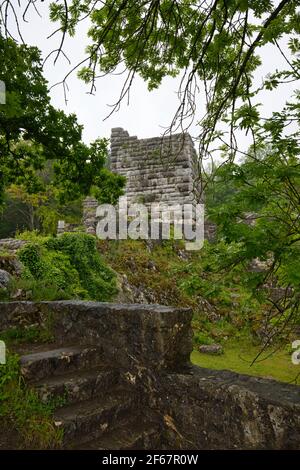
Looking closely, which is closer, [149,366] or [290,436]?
[290,436]

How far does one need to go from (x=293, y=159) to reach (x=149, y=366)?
97.0 inches

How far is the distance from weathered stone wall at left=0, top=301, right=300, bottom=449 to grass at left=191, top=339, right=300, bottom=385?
3466 millimetres

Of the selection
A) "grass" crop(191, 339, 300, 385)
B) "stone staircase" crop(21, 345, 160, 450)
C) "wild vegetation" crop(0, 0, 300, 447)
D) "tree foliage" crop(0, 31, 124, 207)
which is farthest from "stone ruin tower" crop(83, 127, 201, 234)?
"stone staircase" crop(21, 345, 160, 450)

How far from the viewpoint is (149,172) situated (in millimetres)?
13984

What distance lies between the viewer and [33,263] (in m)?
7.92

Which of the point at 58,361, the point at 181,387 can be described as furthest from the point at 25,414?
the point at 181,387

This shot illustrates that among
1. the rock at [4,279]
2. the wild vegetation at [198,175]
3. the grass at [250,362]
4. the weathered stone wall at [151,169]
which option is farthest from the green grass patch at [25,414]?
the weathered stone wall at [151,169]

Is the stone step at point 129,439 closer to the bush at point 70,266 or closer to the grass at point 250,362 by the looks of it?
the grass at point 250,362

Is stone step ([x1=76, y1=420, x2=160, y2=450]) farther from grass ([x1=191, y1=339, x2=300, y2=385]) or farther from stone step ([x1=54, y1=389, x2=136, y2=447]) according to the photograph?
grass ([x1=191, y1=339, x2=300, y2=385])

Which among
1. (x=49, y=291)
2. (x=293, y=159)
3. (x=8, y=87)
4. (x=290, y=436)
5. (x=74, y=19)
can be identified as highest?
(x=74, y=19)

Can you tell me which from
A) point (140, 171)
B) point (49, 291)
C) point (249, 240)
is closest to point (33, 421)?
point (249, 240)

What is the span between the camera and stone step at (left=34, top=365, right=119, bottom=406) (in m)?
3.13

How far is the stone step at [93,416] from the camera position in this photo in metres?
2.84
